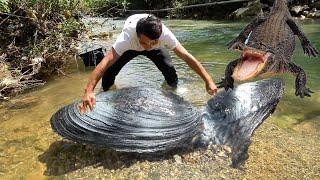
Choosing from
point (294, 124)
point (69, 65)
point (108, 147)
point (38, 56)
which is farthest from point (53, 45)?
point (294, 124)

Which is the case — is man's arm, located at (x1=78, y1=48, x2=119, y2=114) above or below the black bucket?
above

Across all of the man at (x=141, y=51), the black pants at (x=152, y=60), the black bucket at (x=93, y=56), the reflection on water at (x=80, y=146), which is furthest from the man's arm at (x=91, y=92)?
the black bucket at (x=93, y=56)

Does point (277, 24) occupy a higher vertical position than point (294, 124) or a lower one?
higher

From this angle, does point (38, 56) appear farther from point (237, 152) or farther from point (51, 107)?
point (237, 152)

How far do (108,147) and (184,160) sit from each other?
0.73 metres

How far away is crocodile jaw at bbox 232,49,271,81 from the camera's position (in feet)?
11.3

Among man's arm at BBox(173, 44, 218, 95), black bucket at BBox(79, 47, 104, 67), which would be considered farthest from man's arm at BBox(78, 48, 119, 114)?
black bucket at BBox(79, 47, 104, 67)

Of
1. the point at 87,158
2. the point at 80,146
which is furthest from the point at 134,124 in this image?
the point at 80,146

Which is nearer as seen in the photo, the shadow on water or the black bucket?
the shadow on water

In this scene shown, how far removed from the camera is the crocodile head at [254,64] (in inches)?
136

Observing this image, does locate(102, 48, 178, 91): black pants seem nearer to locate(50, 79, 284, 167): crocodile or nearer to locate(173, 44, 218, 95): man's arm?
locate(173, 44, 218, 95): man's arm

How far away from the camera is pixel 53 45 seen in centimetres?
752

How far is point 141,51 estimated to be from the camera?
541cm

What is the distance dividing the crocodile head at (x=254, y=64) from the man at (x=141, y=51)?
0.80 meters
